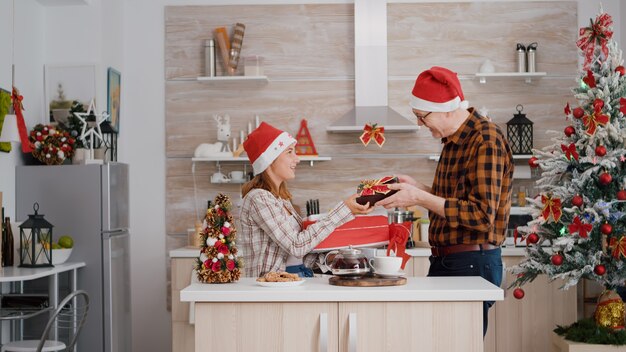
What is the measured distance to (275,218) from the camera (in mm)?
3193

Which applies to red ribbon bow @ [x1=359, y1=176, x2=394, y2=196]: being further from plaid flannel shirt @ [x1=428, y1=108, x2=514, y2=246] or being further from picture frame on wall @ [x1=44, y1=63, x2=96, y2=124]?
picture frame on wall @ [x1=44, y1=63, x2=96, y2=124]

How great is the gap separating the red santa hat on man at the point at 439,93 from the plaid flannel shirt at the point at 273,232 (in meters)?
0.53

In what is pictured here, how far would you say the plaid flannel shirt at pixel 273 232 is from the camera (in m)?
3.18

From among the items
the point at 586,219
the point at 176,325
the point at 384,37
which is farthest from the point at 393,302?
the point at 384,37

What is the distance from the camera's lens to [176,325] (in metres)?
5.77

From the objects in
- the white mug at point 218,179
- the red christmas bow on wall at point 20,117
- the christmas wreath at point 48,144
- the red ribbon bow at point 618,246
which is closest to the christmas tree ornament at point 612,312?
→ the red ribbon bow at point 618,246

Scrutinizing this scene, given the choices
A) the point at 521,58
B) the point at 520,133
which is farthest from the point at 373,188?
the point at 521,58

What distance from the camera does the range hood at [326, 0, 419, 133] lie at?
6148 mm

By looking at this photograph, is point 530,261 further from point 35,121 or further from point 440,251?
point 35,121

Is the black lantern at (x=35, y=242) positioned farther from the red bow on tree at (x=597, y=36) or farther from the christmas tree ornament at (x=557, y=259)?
the red bow on tree at (x=597, y=36)

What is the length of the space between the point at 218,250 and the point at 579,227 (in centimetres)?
228

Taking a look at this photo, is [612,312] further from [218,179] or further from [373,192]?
[218,179]

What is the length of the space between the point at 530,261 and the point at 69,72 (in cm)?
310

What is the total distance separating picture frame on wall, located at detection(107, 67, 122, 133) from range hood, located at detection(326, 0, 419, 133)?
1511mm
